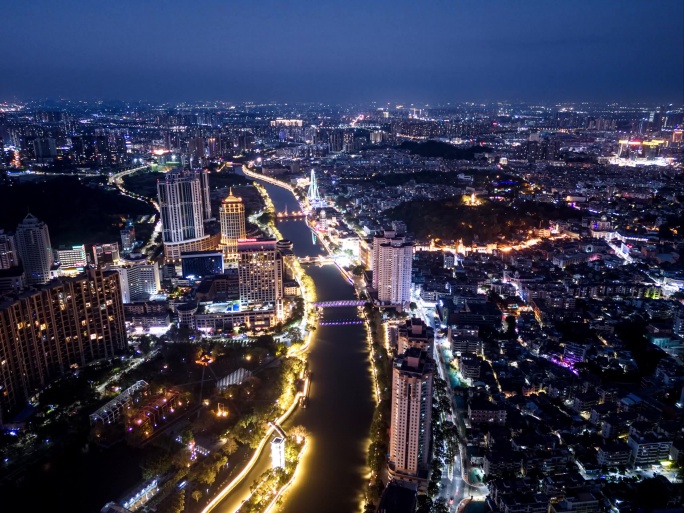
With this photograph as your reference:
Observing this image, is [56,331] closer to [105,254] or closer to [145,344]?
[145,344]

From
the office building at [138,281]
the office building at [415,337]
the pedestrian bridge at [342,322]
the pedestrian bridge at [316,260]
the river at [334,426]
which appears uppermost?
the office building at [415,337]

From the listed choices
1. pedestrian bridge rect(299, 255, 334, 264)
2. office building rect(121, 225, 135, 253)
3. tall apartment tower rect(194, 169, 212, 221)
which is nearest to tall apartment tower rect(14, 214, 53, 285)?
office building rect(121, 225, 135, 253)

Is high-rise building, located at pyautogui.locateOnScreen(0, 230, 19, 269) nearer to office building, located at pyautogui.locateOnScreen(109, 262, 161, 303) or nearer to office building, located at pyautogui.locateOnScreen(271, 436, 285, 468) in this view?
office building, located at pyautogui.locateOnScreen(109, 262, 161, 303)

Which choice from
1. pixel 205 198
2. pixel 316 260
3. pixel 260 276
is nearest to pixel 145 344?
pixel 260 276

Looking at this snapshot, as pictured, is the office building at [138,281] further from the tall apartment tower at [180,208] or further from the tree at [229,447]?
the tree at [229,447]

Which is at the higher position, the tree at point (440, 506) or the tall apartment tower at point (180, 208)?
the tall apartment tower at point (180, 208)

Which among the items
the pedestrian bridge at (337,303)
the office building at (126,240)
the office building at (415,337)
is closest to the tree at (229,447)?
the office building at (415,337)
